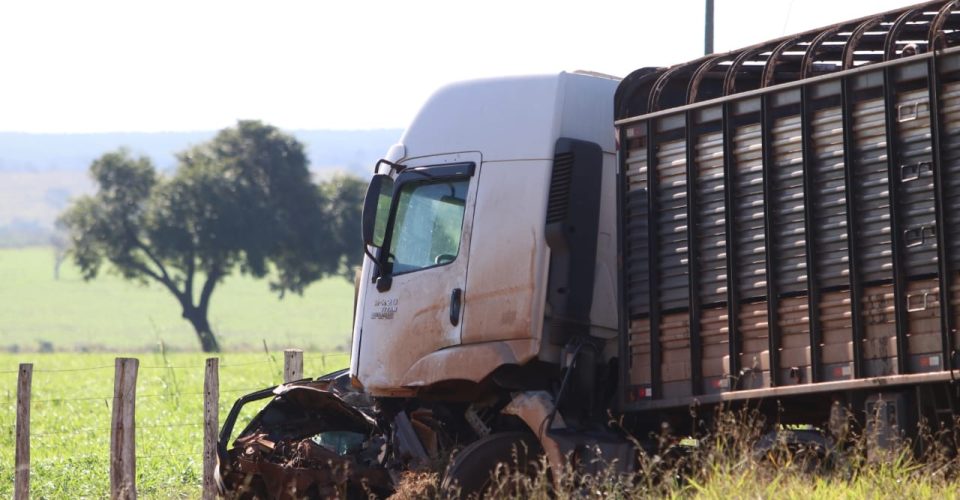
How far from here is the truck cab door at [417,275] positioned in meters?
9.88

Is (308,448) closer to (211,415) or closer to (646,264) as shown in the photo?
(211,415)

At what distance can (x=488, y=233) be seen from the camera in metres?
9.70

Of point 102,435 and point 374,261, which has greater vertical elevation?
point 374,261

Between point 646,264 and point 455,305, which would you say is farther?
point 455,305

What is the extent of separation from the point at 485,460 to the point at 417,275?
1.57 meters

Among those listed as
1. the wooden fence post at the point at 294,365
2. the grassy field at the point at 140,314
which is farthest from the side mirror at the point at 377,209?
the grassy field at the point at 140,314

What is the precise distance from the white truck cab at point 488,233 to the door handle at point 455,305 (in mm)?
13

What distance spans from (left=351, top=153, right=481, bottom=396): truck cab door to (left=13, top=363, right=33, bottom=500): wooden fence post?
371 centimetres

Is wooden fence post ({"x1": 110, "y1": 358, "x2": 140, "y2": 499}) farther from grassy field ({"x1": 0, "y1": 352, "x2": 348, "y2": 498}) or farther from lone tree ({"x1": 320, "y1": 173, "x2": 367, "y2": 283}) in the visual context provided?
lone tree ({"x1": 320, "y1": 173, "x2": 367, "y2": 283})

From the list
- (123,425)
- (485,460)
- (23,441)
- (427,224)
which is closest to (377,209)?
(427,224)

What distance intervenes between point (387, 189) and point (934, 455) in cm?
455

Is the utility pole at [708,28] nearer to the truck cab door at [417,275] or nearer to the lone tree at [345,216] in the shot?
the truck cab door at [417,275]

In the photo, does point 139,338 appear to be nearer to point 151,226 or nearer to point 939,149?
point 151,226

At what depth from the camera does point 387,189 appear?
10344mm
